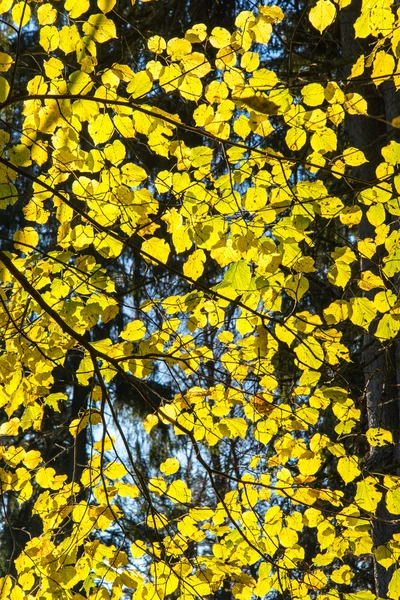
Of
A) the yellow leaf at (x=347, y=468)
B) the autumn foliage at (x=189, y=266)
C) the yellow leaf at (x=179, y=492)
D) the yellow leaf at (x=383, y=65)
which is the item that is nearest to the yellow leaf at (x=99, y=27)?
the autumn foliage at (x=189, y=266)

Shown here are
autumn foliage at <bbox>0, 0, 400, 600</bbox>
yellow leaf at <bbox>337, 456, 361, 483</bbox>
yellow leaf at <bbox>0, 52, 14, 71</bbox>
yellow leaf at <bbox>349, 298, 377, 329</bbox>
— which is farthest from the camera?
yellow leaf at <bbox>337, 456, 361, 483</bbox>

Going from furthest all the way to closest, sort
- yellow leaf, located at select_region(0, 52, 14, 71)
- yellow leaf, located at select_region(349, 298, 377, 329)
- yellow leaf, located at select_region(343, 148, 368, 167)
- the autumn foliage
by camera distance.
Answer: yellow leaf, located at select_region(349, 298, 377, 329) → yellow leaf, located at select_region(343, 148, 368, 167) → the autumn foliage → yellow leaf, located at select_region(0, 52, 14, 71)

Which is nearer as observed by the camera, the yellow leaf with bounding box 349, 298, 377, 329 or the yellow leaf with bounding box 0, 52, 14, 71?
the yellow leaf with bounding box 0, 52, 14, 71

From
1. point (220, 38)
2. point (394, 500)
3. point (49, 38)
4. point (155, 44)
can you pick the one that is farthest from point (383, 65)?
point (394, 500)

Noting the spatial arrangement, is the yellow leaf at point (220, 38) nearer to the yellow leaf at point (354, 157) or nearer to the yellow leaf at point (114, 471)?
the yellow leaf at point (354, 157)

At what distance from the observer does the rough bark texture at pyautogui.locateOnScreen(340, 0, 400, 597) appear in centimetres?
342

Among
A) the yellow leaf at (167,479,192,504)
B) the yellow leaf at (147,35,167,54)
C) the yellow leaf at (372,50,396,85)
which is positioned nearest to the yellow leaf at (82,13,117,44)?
the yellow leaf at (147,35,167,54)

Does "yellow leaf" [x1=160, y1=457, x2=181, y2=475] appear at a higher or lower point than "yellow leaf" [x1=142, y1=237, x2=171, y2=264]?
lower

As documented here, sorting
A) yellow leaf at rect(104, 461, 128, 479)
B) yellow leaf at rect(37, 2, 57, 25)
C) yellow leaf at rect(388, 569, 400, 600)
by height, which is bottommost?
yellow leaf at rect(388, 569, 400, 600)

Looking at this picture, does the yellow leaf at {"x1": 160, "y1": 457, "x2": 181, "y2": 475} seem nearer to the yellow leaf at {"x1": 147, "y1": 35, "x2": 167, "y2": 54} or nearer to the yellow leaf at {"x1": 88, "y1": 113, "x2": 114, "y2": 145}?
the yellow leaf at {"x1": 88, "y1": 113, "x2": 114, "y2": 145}

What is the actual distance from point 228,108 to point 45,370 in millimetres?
1061

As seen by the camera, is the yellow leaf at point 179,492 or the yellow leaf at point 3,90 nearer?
the yellow leaf at point 3,90

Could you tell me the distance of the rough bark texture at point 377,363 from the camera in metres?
3.42

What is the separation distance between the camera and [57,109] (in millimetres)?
1966
